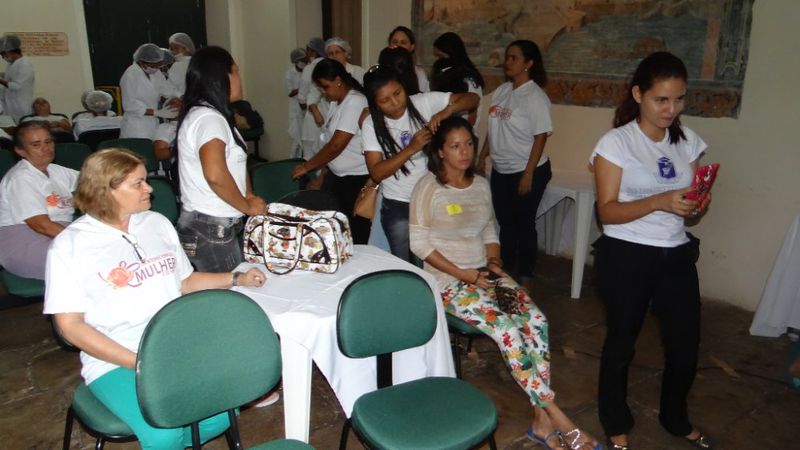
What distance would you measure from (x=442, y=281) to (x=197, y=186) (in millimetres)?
1136

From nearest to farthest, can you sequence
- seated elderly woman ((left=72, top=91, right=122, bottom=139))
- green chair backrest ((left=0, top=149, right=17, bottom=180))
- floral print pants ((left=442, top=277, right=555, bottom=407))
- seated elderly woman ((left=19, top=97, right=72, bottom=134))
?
floral print pants ((left=442, top=277, right=555, bottom=407)) → green chair backrest ((left=0, top=149, right=17, bottom=180)) → seated elderly woman ((left=72, top=91, right=122, bottom=139)) → seated elderly woman ((left=19, top=97, right=72, bottom=134))

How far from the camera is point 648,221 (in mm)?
2291

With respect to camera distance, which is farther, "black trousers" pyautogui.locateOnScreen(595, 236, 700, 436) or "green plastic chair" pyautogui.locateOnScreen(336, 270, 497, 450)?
"black trousers" pyautogui.locateOnScreen(595, 236, 700, 436)

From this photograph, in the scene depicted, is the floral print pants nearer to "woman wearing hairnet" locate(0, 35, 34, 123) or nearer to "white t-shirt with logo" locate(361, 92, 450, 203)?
"white t-shirt with logo" locate(361, 92, 450, 203)

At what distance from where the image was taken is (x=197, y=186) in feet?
8.21

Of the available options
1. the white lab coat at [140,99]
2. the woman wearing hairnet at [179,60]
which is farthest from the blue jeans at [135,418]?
the woman wearing hairnet at [179,60]

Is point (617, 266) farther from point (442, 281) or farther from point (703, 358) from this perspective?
point (703, 358)

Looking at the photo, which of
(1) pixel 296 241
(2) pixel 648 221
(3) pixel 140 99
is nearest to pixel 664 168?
(2) pixel 648 221

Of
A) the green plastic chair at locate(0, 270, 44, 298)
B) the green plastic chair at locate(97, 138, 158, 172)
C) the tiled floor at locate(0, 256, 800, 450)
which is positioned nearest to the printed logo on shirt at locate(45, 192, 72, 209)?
the green plastic chair at locate(0, 270, 44, 298)

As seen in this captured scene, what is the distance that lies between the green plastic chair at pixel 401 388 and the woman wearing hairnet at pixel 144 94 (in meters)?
4.03

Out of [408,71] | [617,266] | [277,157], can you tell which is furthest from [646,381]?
[277,157]

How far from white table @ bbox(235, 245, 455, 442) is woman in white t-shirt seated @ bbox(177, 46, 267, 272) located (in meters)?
0.18

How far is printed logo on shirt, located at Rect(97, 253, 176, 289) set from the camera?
1.90m

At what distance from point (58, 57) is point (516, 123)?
23.2ft
